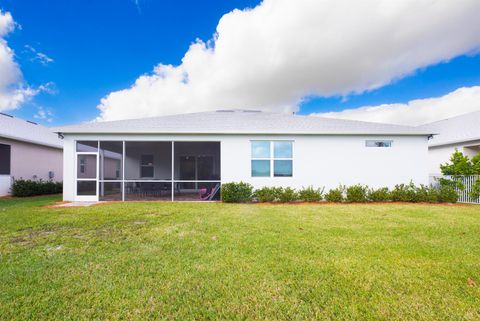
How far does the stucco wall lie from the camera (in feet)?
41.7

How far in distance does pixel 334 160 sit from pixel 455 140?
8.49 m

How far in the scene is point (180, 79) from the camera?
17.5 m

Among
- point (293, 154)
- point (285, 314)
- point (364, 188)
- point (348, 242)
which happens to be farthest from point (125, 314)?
point (364, 188)

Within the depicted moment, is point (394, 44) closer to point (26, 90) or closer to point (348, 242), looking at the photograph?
point (348, 242)

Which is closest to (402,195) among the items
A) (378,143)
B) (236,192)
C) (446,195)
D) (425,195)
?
(425,195)

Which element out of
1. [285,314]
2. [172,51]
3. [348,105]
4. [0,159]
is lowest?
[285,314]

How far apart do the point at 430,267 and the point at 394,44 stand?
12959 mm

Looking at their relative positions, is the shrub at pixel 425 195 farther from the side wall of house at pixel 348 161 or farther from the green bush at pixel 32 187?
the green bush at pixel 32 187

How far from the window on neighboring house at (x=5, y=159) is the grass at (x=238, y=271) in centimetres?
936

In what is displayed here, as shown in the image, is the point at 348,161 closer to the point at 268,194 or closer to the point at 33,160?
the point at 268,194

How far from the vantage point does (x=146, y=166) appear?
1745cm

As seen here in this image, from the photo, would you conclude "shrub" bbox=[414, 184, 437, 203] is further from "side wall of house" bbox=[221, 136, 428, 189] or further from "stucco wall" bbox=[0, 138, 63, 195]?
"stucco wall" bbox=[0, 138, 63, 195]

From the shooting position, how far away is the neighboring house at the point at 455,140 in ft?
41.7

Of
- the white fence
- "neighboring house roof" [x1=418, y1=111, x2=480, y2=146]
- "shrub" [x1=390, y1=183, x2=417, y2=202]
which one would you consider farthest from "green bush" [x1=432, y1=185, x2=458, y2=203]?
"neighboring house roof" [x1=418, y1=111, x2=480, y2=146]
